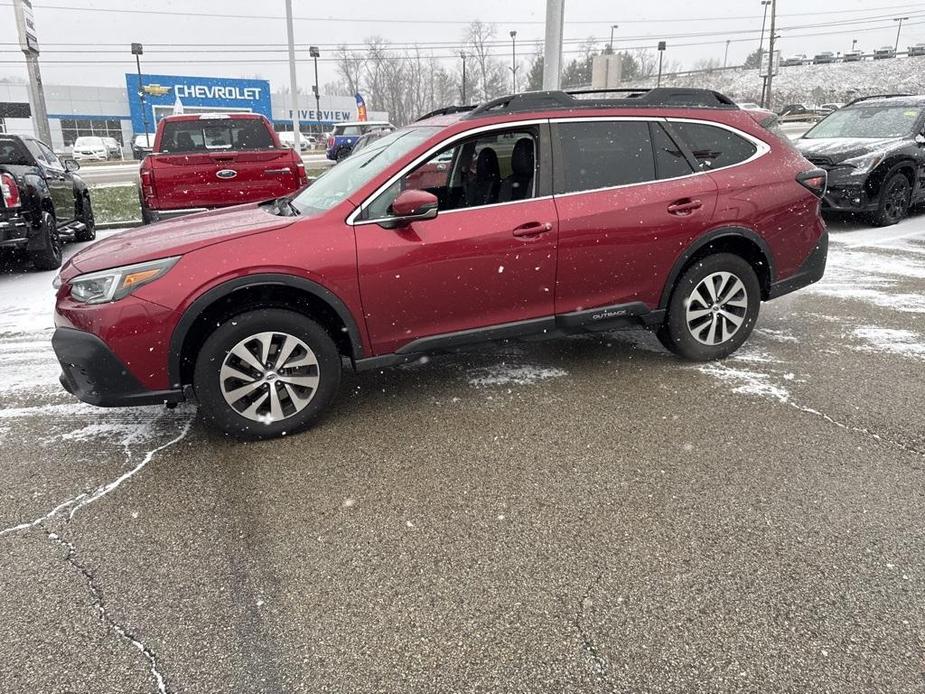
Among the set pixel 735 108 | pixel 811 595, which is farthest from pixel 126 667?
pixel 735 108

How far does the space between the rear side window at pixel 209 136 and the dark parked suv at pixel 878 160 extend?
8.29 meters

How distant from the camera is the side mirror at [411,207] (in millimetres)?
3680

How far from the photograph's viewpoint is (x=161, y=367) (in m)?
3.50

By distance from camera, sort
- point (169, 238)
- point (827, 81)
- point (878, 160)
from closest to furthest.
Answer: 1. point (169, 238)
2. point (878, 160)
3. point (827, 81)

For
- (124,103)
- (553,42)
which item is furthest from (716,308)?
(124,103)

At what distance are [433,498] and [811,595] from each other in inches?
62.2

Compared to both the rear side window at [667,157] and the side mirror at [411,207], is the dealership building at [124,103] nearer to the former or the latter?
the rear side window at [667,157]

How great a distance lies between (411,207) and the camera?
12.1ft

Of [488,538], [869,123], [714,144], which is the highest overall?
[869,123]

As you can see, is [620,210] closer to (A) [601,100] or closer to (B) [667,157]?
(B) [667,157]

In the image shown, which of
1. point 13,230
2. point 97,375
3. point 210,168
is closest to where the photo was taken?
point 97,375

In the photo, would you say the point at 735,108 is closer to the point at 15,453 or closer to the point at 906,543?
the point at 906,543

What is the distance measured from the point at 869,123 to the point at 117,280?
38.2 ft

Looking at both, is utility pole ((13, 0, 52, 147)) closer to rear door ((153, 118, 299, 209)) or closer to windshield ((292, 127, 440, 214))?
rear door ((153, 118, 299, 209))
